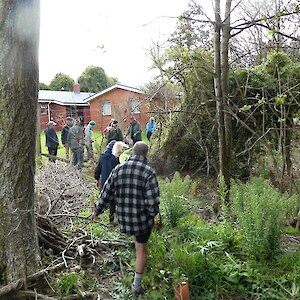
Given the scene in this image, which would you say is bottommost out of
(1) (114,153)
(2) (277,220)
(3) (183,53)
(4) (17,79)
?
(2) (277,220)

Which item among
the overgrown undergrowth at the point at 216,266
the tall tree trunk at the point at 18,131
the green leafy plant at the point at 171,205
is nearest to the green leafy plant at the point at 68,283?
the overgrown undergrowth at the point at 216,266

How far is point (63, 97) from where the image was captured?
31203 mm

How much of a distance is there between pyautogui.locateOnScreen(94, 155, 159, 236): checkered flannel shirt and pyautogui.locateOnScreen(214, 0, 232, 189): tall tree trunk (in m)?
3.37

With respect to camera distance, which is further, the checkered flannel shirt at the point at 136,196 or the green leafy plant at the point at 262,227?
the green leafy plant at the point at 262,227

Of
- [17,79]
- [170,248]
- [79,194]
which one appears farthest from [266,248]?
[79,194]

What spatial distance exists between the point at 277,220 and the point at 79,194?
5.34 m

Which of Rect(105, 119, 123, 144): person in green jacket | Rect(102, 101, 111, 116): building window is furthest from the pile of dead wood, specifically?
Rect(102, 101, 111, 116): building window

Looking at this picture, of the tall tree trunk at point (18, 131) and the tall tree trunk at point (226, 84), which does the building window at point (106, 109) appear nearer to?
the tall tree trunk at point (226, 84)

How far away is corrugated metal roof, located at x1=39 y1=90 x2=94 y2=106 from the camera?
2934 cm

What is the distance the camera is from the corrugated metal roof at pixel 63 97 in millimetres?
29341

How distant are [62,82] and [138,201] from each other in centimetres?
3158

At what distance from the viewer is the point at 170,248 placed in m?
4.81

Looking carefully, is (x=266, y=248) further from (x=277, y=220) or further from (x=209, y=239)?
(x=209, y=239)

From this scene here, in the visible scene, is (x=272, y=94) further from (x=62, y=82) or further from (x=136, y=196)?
(x=62, y=82)
